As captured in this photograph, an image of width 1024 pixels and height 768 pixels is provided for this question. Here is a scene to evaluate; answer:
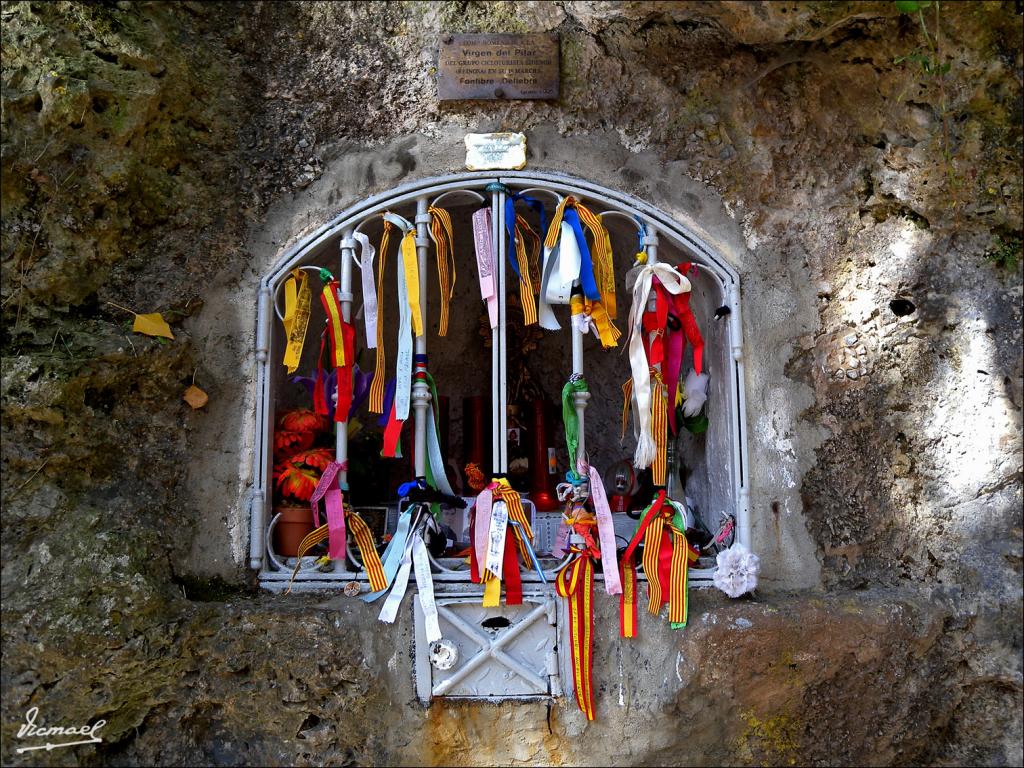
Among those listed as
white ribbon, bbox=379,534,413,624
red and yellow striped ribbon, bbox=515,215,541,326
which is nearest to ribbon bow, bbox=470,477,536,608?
white ribbon, bbox=379,534,413,624

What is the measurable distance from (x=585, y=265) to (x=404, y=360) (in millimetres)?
756

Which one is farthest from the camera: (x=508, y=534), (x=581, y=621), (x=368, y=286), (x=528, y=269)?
(x=528, y=269)

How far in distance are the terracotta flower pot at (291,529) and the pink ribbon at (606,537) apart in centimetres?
104

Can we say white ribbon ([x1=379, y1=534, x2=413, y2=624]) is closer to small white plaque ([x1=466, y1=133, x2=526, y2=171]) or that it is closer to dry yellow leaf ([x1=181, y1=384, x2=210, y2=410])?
dry yellow leaf ([x1=181, y1=384, x2=210, y2=410])

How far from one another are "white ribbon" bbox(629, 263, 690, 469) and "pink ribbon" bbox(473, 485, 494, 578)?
597mm

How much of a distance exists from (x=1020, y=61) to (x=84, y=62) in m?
3.23

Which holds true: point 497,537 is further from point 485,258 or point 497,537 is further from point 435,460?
point 485,258

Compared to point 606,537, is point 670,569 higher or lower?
lower

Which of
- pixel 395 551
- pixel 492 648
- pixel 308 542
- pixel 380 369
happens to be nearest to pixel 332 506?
pixel 308 542

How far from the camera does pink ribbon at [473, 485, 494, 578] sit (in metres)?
3.29

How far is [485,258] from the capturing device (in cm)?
357

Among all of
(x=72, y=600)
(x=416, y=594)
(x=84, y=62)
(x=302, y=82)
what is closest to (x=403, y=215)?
(x=302, y=82)

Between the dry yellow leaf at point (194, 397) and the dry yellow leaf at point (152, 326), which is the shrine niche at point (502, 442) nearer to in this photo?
the dry yellow leaf at point (194, 397)

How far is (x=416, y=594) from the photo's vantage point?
326cm
